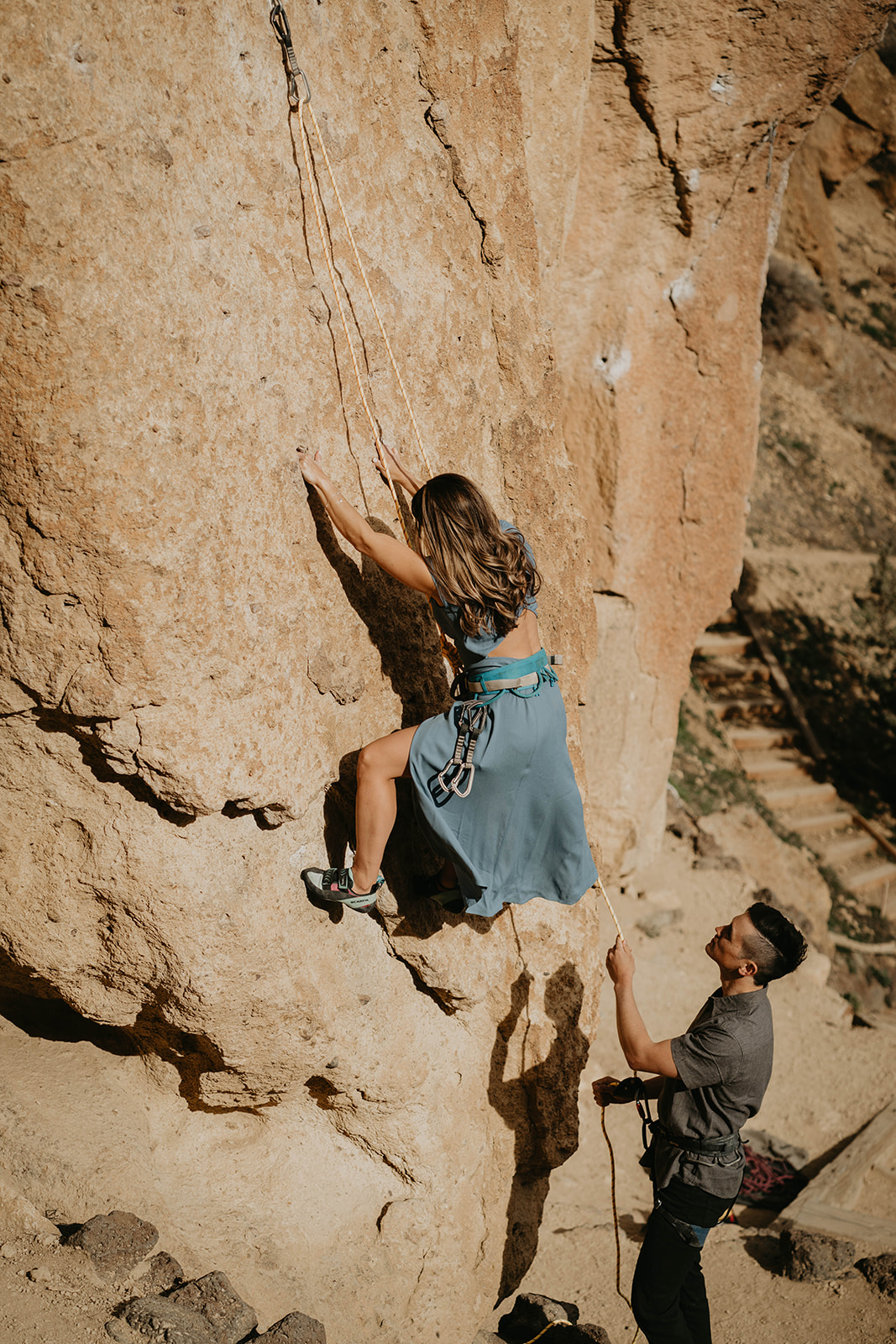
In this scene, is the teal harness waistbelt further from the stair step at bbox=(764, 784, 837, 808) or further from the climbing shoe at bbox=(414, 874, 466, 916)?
the stair step at bbox=(764, 784, 837, 808)

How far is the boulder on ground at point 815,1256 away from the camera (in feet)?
14.3

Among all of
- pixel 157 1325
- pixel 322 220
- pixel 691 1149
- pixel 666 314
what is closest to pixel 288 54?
pixel 322 220

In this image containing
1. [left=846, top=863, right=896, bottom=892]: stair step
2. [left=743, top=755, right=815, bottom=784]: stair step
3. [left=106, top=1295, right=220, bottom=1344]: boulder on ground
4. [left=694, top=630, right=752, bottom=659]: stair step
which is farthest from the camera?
[left=694, top=630, right=752, bottom=659]: stair step

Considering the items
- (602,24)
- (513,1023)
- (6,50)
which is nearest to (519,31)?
(602,24)

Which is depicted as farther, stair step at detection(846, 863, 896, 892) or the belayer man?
stair step at detection(846, 863, 896, 892)

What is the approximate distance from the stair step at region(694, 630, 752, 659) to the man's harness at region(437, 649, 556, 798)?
27.9 ft

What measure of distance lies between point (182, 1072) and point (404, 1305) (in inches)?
43.8

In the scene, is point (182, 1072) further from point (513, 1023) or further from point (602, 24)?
point (602, 24)

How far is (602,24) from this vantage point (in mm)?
5133

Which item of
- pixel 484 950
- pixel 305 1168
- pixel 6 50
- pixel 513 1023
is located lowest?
pixel 305 1168

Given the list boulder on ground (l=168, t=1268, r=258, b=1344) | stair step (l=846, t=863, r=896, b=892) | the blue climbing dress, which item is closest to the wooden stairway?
stair step (l=846, t=863, r=896, b=892)

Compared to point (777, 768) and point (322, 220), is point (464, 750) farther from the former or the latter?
point (777, 768)

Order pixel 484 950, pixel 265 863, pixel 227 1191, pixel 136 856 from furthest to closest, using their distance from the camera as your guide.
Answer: pixel 484 950
pixel 227 1191
pixel 265 863
pixel 136 856

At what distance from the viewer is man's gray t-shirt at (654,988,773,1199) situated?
2945 mm
